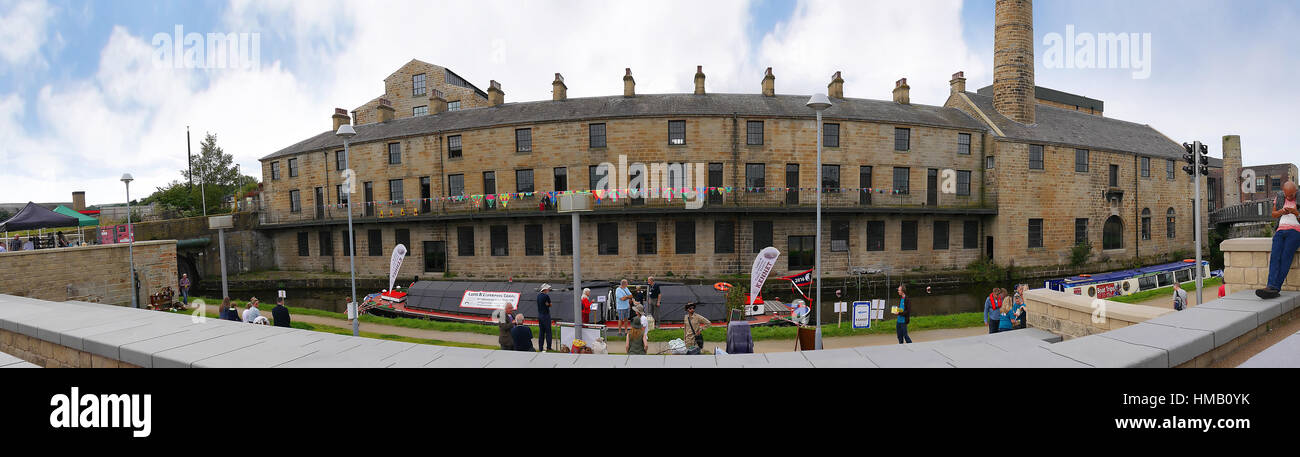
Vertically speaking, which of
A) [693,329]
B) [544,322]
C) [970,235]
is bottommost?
[544,322]

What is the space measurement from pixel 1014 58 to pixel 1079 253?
12.1m

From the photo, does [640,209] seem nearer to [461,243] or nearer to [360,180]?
[461,243]

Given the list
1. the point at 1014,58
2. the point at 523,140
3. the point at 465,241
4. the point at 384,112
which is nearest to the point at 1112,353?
the point at 523,140

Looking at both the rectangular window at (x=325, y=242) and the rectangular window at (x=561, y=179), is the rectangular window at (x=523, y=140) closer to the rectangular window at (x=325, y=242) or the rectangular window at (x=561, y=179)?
the rectangular window at (x=561, y=179)

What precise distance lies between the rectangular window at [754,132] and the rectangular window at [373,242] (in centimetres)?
2237

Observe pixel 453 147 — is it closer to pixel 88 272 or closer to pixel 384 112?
pixel 384 112

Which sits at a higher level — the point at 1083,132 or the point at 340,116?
the point at 340,116

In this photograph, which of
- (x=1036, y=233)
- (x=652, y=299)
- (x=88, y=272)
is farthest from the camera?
(x=1036, y=233)

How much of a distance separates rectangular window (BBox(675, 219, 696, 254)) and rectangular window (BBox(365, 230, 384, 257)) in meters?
18.1

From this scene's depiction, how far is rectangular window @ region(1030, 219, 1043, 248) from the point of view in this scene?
27.4 m

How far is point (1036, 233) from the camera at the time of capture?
27.5m

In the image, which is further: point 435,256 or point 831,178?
point 435,256

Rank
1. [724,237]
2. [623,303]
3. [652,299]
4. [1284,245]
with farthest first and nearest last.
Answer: [724,237]
[652,299]
[623,303]
[1284,245]
